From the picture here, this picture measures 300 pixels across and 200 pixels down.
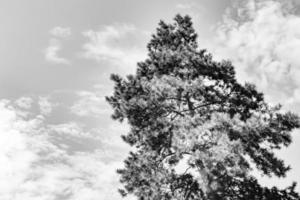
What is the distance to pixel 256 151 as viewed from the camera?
12.6m

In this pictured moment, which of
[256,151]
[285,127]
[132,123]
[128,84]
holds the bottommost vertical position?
[256,151]

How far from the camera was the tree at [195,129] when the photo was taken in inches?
470


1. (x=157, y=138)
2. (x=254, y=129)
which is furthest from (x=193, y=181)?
(x=254, y=129)

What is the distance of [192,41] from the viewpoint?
1692 cm

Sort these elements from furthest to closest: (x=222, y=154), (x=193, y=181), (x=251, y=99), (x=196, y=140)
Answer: (x=251, y=99) < (x=193, y=181) < (x=196, y=140) < (x=222, y=154)

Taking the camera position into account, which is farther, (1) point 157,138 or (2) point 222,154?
(1) point 157,138

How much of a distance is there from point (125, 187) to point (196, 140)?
155 inches

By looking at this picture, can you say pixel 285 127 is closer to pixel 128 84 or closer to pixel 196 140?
pixel 196 140

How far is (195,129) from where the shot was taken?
12312mm

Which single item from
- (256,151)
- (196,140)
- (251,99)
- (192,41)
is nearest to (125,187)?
(196,140)

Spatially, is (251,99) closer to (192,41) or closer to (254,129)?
(254,129)

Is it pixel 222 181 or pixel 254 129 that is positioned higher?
pixel 254 129

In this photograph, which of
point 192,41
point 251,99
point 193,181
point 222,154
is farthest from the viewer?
point 192,41

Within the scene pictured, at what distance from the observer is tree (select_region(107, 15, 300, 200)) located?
11945 millimetres
